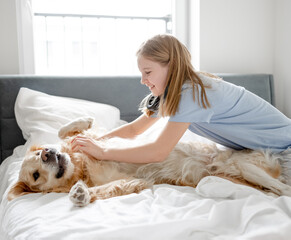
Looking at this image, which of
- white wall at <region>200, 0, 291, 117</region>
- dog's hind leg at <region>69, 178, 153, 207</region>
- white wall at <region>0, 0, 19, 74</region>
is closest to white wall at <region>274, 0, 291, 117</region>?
white wall at <region>200, 0, 291, 117</region>

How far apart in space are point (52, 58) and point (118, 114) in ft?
3.90

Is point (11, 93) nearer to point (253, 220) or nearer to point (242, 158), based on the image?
point (242, 158)

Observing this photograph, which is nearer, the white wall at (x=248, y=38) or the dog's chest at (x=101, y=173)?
the dog's chest at (x=101, y=173)

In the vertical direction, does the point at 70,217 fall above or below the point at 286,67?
below

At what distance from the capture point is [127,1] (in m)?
3.16

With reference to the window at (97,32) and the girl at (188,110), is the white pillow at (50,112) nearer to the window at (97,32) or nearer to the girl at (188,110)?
the girl at (188,110)

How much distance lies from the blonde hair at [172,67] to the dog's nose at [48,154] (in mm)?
577

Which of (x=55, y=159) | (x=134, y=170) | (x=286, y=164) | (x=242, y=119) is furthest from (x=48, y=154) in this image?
(x=286, y=164)

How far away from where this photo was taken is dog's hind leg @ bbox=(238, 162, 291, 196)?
4.61 feet

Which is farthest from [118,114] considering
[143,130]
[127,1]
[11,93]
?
[127,1]

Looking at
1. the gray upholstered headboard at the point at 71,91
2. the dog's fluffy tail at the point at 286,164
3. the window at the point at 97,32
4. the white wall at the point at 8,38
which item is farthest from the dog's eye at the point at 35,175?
the window at the point at 97,32

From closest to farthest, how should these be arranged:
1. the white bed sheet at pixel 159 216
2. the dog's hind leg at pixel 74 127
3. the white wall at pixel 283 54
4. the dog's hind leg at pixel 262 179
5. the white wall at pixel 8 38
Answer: the white bed sheet at pixel 159 216, the dog's hind leg at pixel 262 179, the dog's hind leg at pixel 74 127, the white wall at pixel 8 38, the white wall at pixel 283 54

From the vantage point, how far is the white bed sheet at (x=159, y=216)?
0.96 meters

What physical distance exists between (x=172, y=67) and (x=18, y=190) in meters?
0.94
